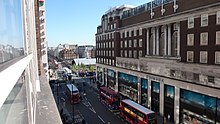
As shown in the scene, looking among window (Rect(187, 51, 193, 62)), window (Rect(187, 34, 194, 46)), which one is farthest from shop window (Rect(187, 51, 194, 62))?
window (Rect(187, 34, 194, 46))

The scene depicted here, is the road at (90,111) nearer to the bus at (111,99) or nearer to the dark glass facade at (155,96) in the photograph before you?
the bus at (111,99)

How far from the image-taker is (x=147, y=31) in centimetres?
3106

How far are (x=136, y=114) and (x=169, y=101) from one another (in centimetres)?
547

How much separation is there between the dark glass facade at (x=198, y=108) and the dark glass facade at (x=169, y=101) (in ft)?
5.60

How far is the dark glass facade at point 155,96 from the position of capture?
27.6 meters

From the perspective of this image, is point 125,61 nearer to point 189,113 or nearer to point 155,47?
point 155,47

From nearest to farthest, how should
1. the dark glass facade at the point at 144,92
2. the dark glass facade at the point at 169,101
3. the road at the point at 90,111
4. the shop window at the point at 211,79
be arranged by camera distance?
1. the shop window at the point at 211,79
2. the dark glass facade at the point at 169,101
3. the road at the point at 90,111
4. the dark glass facade at the point at 144,92

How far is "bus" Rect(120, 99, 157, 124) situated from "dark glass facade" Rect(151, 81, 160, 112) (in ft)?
17.1

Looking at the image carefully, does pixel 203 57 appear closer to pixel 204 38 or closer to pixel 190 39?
pixel 204 38

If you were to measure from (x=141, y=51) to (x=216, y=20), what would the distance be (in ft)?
50.3

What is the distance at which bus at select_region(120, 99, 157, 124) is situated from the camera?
20.4m

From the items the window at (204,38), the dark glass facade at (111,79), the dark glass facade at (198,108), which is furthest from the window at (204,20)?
the dark glass facade at (111,79)

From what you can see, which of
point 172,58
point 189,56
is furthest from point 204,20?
point 172,58

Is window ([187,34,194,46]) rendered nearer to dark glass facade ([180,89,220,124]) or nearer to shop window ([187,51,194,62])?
shop window ([187,51,194,62])
